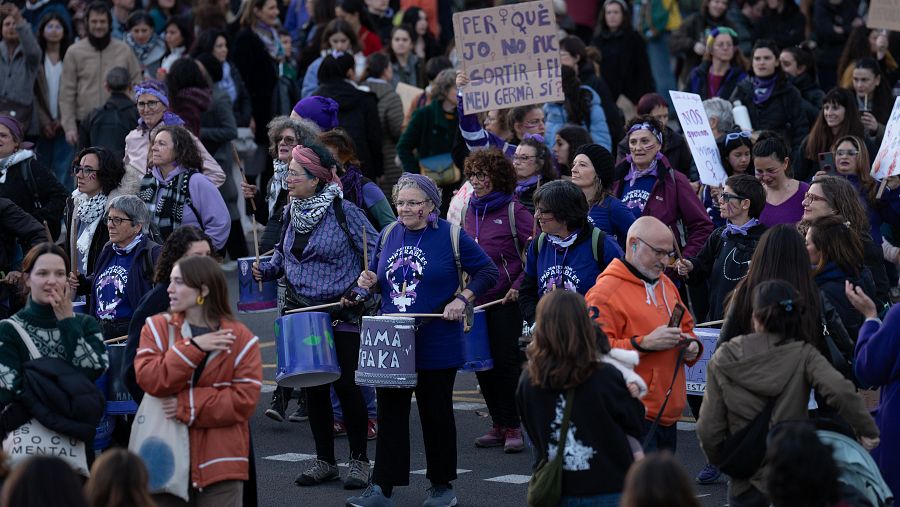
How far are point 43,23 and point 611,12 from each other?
246 inches

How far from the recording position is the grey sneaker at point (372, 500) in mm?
8648

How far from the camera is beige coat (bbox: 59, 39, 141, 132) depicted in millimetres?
15984

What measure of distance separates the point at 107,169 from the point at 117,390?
2476 mm

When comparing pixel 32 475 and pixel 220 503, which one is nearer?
pixel 32 475

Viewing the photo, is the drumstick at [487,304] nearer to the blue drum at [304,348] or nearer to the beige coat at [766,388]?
the blue drum at [304,348]

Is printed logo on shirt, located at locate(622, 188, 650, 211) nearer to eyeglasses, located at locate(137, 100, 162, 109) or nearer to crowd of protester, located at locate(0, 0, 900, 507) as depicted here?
crowd of protester, located at locate(0, 0, 900, 507)

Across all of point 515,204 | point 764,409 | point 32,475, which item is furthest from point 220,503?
point 515,204

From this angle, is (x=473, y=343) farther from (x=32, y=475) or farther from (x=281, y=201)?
(x=32, y=475)

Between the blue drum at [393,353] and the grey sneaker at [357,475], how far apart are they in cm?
90

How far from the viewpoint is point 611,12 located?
1767 centimetres

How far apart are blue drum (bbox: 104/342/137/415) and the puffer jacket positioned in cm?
120

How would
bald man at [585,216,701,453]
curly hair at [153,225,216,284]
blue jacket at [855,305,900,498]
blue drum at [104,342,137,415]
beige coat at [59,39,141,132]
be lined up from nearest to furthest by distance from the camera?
blue jacket at [855,305,900,498], bald man at [585,216,701,453], curly hair at [153,225,216,284], blue drum at [104,342,137,415], beige coat at [59,39,141,132]

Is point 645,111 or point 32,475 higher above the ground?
point 645,111

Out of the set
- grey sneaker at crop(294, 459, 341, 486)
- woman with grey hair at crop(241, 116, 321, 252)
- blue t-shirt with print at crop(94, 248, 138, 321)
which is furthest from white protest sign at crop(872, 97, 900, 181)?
blue t-shirt with print at crop(94, 248, 138, 321)
